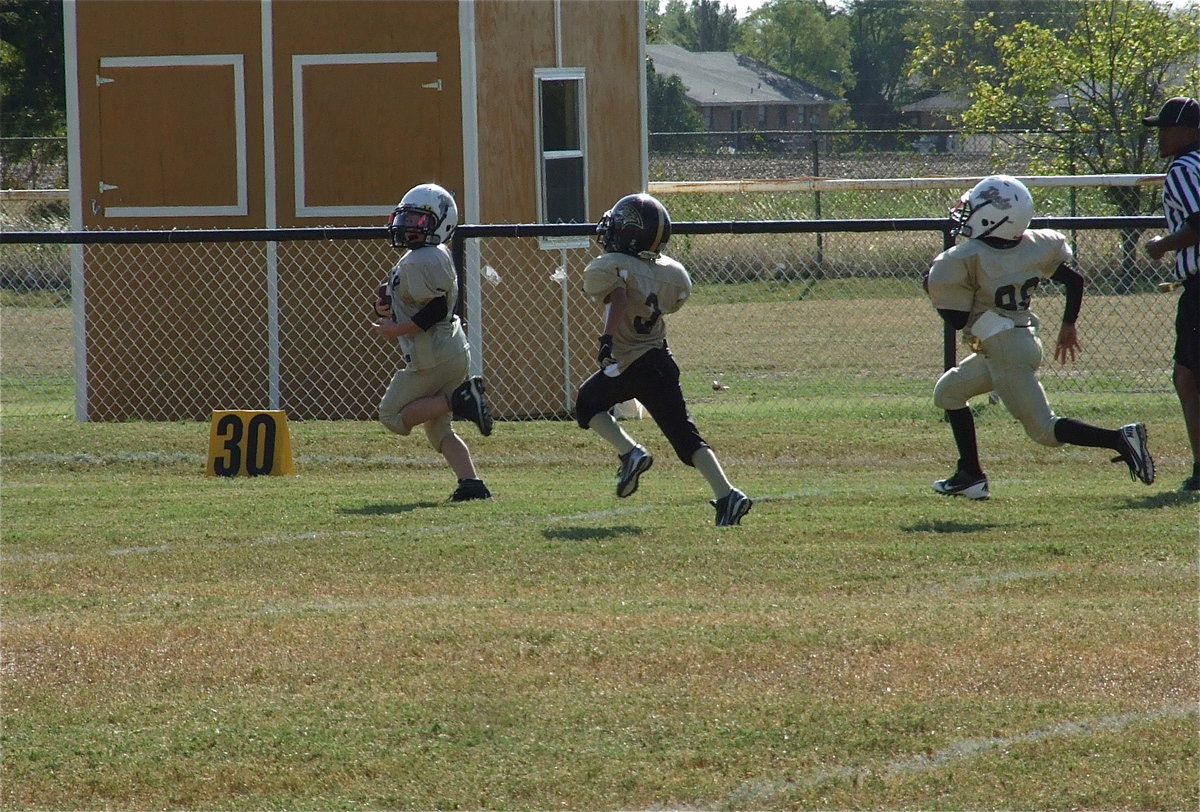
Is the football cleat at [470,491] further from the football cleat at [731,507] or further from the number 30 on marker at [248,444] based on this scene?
the number 30 on marker at [248,444]

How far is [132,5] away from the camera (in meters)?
12.7

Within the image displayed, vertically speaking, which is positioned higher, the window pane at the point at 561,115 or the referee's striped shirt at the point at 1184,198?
the window pane at the point at 561,115

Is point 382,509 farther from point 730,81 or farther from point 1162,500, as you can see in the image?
point 730,81

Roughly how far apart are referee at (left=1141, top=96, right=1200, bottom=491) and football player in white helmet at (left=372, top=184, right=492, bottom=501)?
3.81m

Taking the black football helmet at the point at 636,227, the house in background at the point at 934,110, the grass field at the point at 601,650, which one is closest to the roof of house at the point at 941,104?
the house in background at the point at 934,110

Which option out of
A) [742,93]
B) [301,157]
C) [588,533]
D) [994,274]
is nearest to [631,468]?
[588,533]

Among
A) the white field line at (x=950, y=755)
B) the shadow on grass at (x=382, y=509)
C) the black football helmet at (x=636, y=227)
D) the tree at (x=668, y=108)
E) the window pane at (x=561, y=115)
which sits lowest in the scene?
the white field line at (x=950, y=755)

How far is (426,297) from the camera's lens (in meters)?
8.23

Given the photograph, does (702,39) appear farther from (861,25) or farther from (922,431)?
(922,431)

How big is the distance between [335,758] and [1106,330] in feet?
47.1

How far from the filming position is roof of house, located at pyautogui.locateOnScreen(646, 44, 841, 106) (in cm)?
7188

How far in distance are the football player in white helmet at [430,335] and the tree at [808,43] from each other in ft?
260

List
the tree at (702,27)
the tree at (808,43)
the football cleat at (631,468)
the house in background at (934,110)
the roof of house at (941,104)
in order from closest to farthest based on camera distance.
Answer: the football cleat at (631,468)
the house in background at (934,110)
the roof of house at (941,104)
the tree at (808,43)
the tree at (702,27)

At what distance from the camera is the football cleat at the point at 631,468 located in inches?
305
